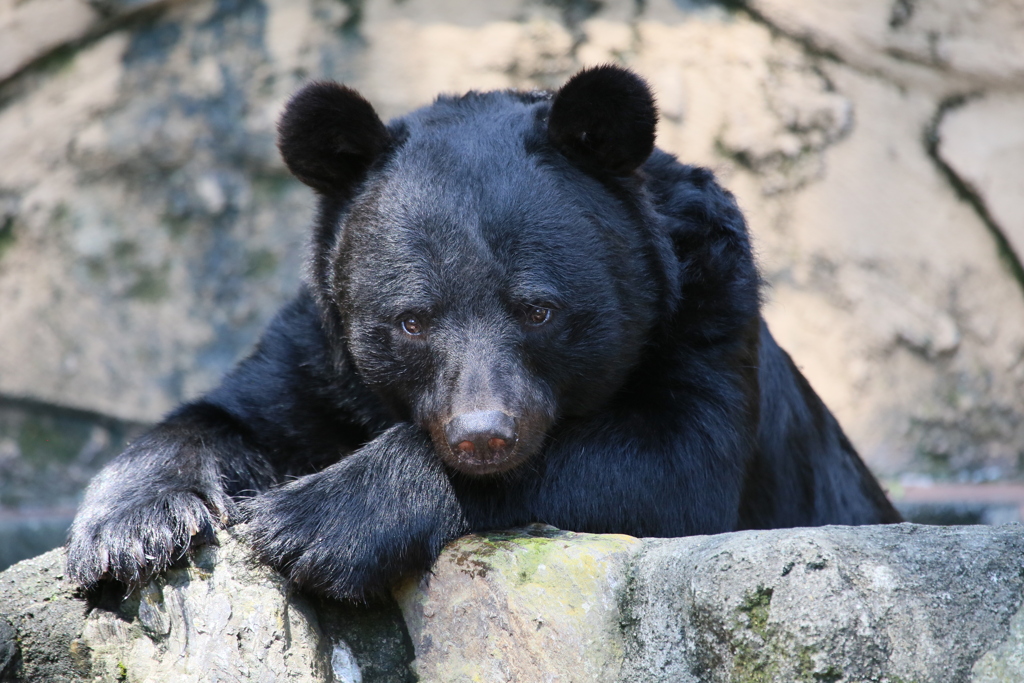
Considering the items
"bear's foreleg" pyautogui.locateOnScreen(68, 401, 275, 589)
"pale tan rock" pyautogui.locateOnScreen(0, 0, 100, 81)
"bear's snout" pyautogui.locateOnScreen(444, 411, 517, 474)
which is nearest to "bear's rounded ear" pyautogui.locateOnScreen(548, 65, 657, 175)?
"bear's snout" pyautogui.locateOnScreen(444, 411, 517, 474)

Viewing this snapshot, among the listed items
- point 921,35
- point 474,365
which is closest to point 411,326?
point 474,365

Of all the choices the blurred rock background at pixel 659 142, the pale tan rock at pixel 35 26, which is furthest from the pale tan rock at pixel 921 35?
the pale tan rock at pixel 35 26

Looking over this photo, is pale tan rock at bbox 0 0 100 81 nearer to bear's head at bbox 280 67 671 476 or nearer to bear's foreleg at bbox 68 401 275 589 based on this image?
bear's head at bbox 280 67 671 476

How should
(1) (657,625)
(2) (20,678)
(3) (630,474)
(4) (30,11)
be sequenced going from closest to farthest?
(1) (657,625) < (2) (20,678) < (3) (630,474) < (4) (30,11)

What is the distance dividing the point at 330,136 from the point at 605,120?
3.00ft

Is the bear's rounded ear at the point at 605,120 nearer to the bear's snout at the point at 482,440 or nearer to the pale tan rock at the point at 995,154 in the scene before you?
the bear's snout at the point at 482,440

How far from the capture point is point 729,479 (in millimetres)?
3424

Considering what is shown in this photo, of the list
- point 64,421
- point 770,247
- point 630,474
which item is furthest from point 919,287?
point 64,421

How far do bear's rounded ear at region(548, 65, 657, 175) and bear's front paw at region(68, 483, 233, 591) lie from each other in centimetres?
163

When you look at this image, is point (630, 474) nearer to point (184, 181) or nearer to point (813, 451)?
point (813, 451)

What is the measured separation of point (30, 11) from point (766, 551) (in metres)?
5.79

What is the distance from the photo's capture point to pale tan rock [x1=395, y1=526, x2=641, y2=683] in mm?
2588

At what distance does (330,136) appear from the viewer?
356 centimetres

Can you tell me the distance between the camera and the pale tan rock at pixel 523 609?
2.59 metres
